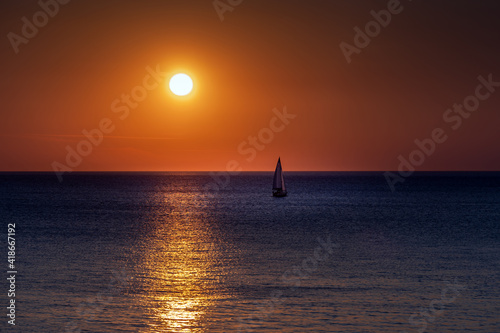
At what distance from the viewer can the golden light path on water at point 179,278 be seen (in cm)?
2327

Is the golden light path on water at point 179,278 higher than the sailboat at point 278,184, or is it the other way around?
the sailboat at point 278,184

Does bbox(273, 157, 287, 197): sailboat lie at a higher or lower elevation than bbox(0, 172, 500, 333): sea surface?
higher

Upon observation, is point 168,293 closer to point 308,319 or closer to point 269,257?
point 308,319

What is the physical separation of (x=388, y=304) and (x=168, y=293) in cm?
988

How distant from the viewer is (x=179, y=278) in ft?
105

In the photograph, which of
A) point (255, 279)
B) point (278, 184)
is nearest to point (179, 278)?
point (255, 279)

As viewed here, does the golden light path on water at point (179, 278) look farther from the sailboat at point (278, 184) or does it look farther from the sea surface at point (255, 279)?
the sailboat at point (278, 184)

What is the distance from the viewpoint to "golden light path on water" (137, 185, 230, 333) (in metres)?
23.3

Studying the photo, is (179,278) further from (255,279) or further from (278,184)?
(278,184)

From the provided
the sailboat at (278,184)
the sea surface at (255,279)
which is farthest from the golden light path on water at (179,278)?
the sailboat at (278,184)

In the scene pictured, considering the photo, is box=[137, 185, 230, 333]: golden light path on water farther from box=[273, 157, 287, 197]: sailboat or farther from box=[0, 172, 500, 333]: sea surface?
box=[273, 157, 287, 197]: sailboat

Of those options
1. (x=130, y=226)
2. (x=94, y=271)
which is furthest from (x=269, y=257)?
(x=130, y=226)

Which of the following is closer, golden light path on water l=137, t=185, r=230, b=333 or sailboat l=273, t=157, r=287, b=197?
golden light path on water l=137, t=185, r=230, b=333

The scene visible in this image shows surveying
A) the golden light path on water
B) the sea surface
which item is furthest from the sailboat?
the golden light path on water
